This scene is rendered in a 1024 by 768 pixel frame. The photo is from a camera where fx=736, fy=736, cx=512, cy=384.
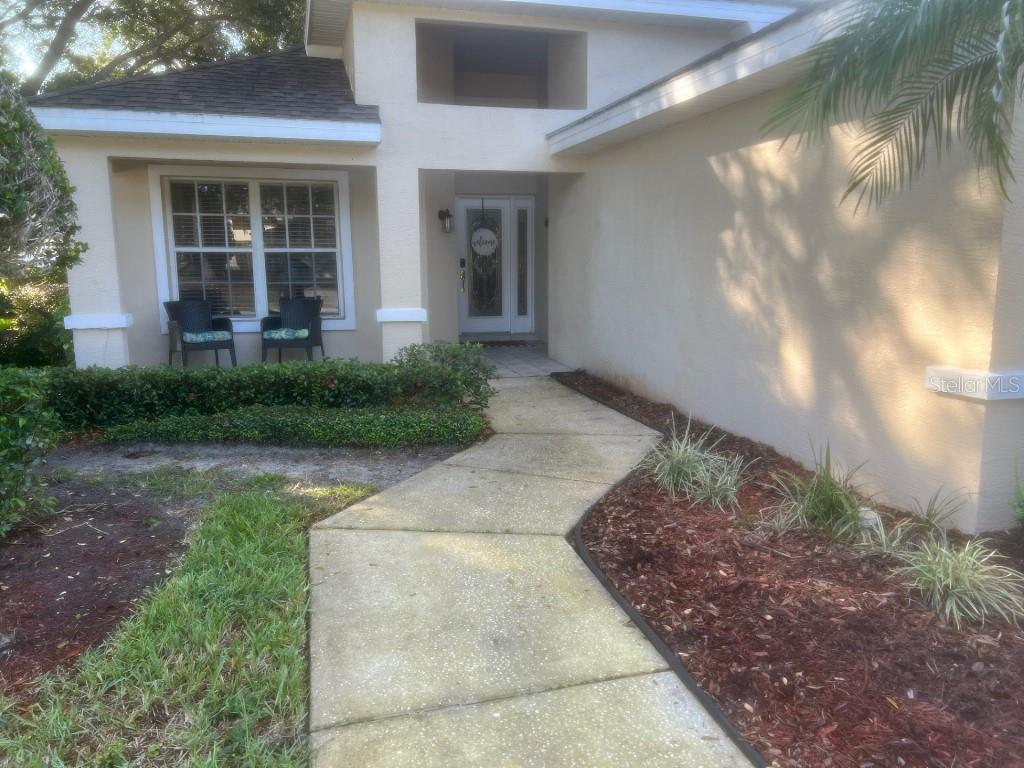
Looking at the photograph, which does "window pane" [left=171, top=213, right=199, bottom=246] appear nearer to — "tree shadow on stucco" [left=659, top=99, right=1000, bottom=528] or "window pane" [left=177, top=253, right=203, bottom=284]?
"window pane" [left=177, top=253, right=203, bottom=284]

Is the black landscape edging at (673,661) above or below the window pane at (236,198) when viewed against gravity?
below

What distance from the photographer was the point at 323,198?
9.41m

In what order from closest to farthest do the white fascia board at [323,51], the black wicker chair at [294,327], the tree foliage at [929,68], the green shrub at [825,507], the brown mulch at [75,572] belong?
the tree foliage at [929,68]
the brown mulch at [75,572]
the green shrub at [825,507]
the black wicker chair at [294,327]
the white fascia board at [323,51]

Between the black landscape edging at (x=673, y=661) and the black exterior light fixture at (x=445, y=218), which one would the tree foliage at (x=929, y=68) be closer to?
the black landscape edging at (x=673, y=661)

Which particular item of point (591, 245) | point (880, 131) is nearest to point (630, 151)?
point (591, 245)

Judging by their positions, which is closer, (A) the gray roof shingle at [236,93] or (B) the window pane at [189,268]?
(A) the gray roof shingle at [236,93]

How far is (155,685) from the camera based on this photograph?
2768 millimetres

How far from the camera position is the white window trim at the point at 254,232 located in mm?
8805

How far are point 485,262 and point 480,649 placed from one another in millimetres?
9886

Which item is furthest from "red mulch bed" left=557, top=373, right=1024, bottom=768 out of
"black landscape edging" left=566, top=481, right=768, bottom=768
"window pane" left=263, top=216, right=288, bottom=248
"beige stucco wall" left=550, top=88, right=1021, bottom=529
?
"window pane" left=263, top=216, right=288, bottom=248

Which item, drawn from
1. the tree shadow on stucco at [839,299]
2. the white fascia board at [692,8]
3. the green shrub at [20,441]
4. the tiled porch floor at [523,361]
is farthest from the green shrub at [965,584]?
the white fascia board at [692,8]

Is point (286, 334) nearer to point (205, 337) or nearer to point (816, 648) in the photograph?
point (205, 337)

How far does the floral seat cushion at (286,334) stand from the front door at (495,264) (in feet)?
12.4

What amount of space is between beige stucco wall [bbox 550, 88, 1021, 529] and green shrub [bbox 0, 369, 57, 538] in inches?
193
